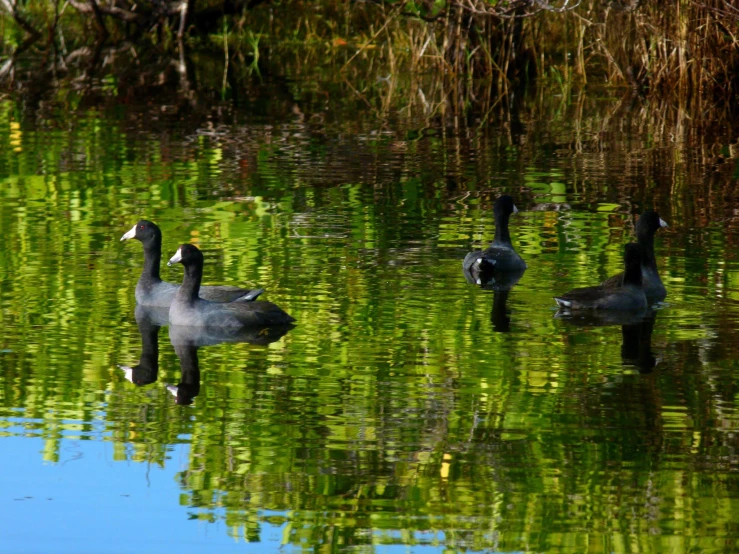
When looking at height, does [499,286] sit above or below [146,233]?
below

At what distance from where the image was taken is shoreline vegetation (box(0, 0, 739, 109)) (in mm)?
20156

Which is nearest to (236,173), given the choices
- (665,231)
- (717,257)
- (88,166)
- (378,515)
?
(88,166)

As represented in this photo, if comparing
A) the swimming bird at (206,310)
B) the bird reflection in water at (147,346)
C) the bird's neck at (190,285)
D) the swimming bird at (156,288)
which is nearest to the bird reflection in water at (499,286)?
the swimming bird at (206,310)

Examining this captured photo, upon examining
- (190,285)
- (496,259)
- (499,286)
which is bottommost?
(499,286)

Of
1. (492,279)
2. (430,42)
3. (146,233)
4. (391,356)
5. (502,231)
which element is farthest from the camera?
(430,42)

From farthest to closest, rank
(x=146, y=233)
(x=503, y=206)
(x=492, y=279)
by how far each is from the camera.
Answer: (x=503, y=206), (x=492, y=279), (x=146, y=233)

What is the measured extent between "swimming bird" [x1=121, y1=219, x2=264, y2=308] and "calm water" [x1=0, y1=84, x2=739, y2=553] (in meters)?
0.17

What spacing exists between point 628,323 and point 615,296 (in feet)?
0.69

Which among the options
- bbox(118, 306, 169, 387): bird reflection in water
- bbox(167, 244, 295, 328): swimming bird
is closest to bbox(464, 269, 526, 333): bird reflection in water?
bbox(167, 244, 295, 328): swimming bird

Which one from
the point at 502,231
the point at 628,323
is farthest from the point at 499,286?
the point at 628,323

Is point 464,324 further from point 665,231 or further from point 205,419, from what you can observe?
point 665,231

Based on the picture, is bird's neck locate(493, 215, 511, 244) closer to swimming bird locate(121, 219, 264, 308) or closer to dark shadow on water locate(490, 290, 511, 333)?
dark shadow on water locate(490, 290, 511, 333)

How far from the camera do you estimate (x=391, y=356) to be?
855 cm

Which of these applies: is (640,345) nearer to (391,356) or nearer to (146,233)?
(391,356)
